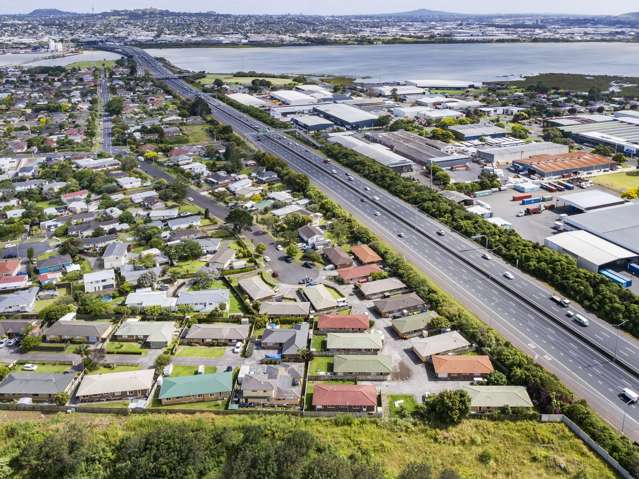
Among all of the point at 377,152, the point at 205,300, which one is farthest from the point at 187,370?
the point at 377,152

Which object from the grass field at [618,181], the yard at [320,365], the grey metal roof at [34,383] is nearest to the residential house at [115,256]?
the grey metal roof at [34,383]

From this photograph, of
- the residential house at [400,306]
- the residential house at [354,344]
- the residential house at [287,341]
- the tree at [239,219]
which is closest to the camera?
the residential house at [287,341]

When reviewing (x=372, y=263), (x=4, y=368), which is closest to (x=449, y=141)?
(x=372, y=263)

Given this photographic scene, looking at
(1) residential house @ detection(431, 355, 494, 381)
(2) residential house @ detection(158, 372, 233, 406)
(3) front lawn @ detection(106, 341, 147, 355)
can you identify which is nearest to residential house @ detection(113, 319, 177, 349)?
(3) front lawn @ detection(106, 341, 147, 355)

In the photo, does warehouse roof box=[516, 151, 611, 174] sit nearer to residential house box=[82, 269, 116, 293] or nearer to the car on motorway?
the car on motorway

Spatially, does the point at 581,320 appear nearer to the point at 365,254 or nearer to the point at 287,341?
the point at 365,254

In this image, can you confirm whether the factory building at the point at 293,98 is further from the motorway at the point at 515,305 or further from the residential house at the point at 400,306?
the residential house at the point at 400,306
